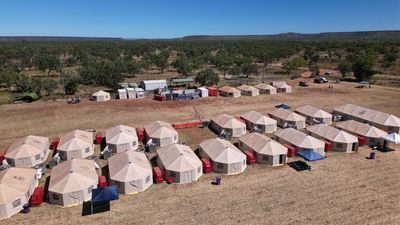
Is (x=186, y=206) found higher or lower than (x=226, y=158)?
lower

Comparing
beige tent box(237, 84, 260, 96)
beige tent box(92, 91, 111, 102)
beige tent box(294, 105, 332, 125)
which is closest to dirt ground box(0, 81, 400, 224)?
beige tent box(294, 105, 332, 125)

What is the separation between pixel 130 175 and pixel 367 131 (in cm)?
2919

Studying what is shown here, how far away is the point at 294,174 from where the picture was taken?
30.4m

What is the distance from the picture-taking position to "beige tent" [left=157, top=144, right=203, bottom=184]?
94.5 feet

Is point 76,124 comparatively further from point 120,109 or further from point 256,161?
point 256,161

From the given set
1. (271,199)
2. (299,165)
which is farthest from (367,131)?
(271,199)

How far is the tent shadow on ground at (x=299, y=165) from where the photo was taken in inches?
1241

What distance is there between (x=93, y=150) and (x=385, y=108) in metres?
49.7

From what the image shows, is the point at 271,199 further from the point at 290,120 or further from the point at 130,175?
the point at 290,120

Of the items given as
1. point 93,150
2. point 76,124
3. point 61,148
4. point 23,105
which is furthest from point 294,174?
point 23,105

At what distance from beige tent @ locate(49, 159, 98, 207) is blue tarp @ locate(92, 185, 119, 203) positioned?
6.04ft

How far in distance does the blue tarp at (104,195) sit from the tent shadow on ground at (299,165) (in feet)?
59.0

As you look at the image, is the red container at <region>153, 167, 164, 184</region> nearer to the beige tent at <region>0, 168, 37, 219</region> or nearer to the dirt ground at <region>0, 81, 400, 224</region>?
the dirt ground at <region>0, 81, 400, 224</region>

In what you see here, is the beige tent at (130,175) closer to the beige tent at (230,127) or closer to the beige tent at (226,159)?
the beige tent at (226,159)
